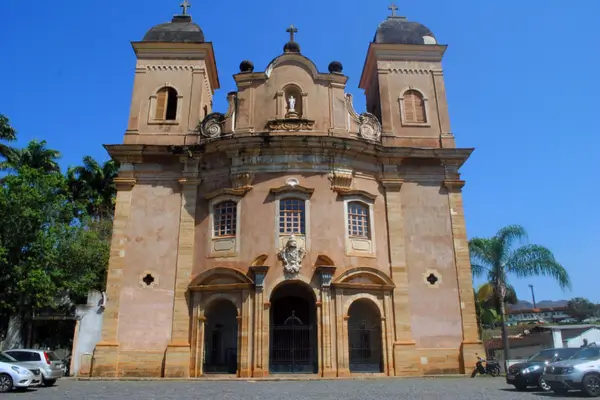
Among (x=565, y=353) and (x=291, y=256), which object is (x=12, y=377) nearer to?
(x=291, y=256)

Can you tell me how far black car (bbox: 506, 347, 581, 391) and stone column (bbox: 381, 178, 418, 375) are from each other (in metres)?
4.66

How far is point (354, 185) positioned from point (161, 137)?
903 cm

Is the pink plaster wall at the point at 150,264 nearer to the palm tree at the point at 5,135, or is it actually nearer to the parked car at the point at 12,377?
the parked car at the point at 12,377

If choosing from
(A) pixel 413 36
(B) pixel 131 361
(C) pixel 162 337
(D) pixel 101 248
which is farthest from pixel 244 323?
(A) pixel 413 36

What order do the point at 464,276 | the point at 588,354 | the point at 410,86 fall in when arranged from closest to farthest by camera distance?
the point at 588,354
the point at 464,276
the point at 410,86

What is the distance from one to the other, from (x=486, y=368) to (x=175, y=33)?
67.4 feet

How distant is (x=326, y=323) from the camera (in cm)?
1975

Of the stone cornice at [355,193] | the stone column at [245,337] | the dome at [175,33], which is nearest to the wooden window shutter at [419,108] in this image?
the stone cornice at [355,193]

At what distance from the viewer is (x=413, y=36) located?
84.5ft

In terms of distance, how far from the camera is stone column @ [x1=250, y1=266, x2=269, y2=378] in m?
19.2

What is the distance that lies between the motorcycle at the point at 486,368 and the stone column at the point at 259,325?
320 inches

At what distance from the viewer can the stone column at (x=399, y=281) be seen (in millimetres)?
20250

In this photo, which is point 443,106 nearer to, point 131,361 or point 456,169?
point 456,169

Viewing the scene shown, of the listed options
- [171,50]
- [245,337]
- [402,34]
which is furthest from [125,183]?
[402,34]
